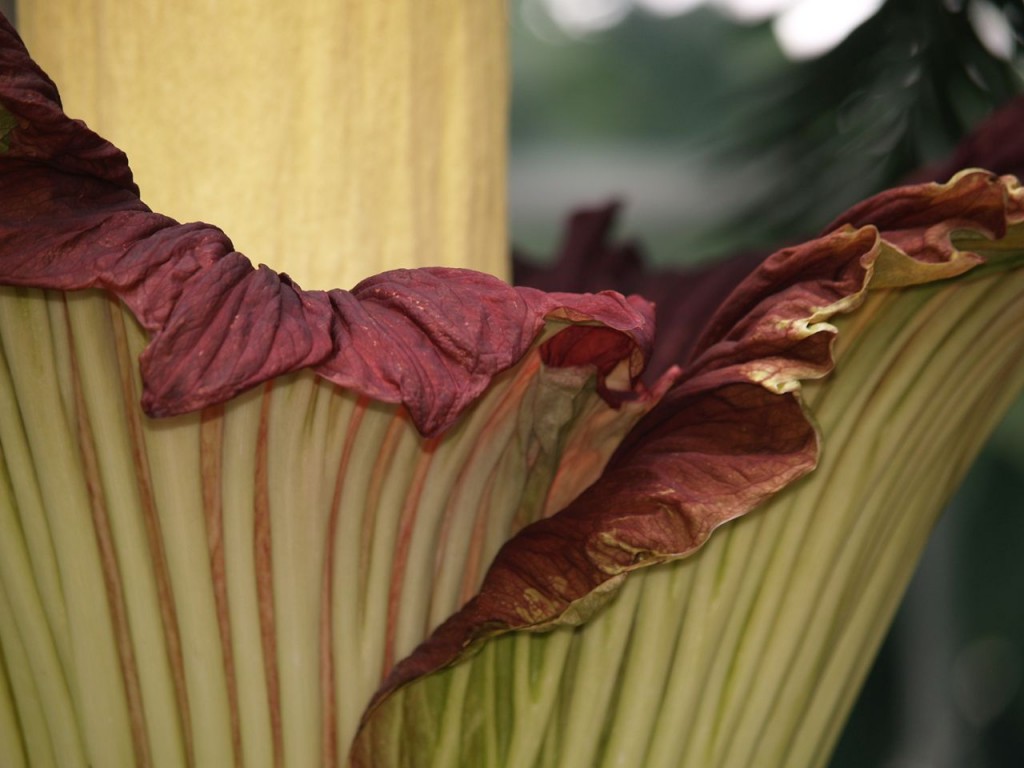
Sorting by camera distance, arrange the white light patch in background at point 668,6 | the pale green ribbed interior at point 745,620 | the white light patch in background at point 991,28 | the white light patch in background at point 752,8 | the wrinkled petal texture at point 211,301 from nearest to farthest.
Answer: the wrinkled petal texture at point 211,301, the pale green ribbed interior at point 745,620, the white light patch in background at point 991,28, the white light patch in background at point 752,8, the white light patch in background at point 668,6

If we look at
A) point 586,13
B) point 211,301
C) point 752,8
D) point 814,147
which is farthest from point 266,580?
point 586,13

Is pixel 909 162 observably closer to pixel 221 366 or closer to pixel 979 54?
pixel 979 54

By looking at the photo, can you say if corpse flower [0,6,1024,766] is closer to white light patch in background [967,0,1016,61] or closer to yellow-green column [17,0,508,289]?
yellow-green column [17,0,508,289]

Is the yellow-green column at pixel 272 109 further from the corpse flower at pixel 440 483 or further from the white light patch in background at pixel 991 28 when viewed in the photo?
the white light patch in background at pixel 991 28

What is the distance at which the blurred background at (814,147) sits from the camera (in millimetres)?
854

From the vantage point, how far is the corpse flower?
390 mm

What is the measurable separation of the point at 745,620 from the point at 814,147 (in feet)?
1.63

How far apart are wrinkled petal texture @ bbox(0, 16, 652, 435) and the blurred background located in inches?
20.9

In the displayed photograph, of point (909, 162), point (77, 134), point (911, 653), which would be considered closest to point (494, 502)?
point (77, 134)

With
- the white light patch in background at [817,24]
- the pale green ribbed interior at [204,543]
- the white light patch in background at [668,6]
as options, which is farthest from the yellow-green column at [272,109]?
the white light patch in background at [668,6]

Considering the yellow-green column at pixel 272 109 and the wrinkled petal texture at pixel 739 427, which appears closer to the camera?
the wrinkled petal texture at pixel 739 427

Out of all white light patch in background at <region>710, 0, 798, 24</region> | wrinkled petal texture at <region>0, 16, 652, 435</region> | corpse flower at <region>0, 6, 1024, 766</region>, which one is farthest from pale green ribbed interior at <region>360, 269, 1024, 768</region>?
white light patch in background at <region>710, 0, 798, 24</region>

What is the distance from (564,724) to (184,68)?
33 centimetres

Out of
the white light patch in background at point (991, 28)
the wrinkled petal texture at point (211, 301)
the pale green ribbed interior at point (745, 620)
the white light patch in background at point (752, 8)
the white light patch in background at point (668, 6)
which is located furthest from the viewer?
the white light patch in background at point (668, 6)
